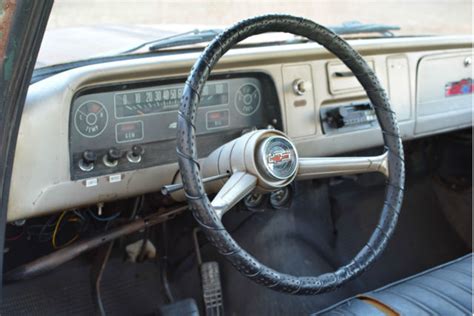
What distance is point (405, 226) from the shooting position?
8.48 ft

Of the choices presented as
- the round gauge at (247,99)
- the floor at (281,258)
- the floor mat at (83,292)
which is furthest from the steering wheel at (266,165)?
the floor mat at (83,292)

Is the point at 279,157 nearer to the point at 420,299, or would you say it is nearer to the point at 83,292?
the point at 420,299

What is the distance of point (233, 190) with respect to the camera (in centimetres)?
130

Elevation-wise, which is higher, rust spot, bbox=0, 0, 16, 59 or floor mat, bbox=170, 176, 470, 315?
rust spot, bbox=0, 0, 16, 59

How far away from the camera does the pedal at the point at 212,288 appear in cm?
202

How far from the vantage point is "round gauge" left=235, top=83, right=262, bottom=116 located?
5.61 ft

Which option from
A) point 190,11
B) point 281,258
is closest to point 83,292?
point 281,258

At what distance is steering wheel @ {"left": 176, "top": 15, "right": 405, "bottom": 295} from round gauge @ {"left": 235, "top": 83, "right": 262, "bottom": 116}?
260mm

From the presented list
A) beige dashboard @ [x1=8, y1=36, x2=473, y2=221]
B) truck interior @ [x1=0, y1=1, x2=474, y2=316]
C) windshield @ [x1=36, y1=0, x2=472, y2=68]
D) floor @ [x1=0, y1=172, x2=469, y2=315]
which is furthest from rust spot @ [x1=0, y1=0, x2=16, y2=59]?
floor @ [x1=0, y1=172, x2=469, y2=315]

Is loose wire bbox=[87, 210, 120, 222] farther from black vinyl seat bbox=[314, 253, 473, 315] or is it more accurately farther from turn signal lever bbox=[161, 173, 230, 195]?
black vinyl seat bbox=[314, 253, 473, 315]

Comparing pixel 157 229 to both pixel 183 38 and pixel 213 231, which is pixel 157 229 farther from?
pixel 213 231

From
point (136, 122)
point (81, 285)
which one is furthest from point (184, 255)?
point (136, 122)

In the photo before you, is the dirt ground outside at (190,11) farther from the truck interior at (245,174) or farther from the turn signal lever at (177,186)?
the turn signal lever at (177,186)

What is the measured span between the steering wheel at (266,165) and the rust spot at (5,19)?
0.37 m
